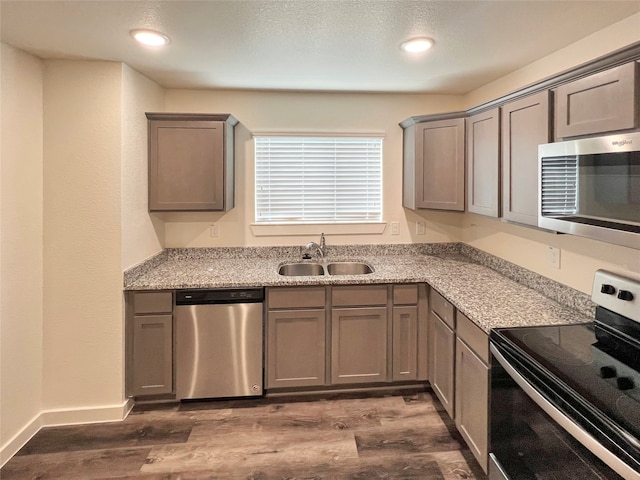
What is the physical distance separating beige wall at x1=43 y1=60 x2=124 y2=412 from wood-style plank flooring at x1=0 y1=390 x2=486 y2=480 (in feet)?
0.87

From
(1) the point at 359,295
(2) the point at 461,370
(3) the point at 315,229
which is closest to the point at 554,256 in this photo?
(2) the point at 461,370

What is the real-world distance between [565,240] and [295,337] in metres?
1.80

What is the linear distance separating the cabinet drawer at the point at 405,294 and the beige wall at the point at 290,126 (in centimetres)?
80

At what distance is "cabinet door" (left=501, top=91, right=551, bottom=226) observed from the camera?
1932 mm

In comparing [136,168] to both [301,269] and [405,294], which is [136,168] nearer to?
[301,269]

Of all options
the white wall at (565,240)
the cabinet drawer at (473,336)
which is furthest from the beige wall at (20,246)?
the white wall at (565,240)

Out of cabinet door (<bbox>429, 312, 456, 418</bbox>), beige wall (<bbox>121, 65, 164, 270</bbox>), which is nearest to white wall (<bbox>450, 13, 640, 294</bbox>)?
cabinet door (<bbox>429, 312, 456, 418</bbox>)

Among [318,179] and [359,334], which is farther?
[318,179]

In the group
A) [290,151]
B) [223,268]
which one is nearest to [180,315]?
[223,268]

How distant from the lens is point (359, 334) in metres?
2.81

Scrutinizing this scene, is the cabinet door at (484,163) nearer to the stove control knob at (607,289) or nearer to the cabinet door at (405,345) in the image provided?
the stove control knob at (607,289)

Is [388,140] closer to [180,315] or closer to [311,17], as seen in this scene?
[311,17]

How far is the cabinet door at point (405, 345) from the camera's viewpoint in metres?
2.82

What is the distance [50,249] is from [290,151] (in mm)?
1932
